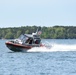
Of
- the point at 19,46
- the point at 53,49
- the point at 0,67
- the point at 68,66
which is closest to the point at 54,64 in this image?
the point at 68,66

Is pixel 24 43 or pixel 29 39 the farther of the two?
pixel 29 39

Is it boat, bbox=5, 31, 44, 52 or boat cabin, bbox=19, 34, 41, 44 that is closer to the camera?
boat, bbox=5, 31, 44, 52

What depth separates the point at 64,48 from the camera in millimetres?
73125

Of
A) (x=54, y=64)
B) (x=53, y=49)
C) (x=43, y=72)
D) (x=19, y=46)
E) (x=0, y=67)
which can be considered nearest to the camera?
(x=43, y=72)

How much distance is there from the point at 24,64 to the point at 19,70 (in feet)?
17.6

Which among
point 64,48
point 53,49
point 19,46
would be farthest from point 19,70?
point 64,48

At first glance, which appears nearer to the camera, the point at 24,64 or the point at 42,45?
the point at 24,64

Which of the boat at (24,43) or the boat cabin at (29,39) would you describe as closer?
the boat at (24,43)

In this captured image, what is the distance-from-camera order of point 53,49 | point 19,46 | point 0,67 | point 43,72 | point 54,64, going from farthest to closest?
point 53,49, point 19,46, point 54,64, point 0,67, point 43,72

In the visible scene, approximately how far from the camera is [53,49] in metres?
68.8

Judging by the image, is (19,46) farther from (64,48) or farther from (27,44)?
(64,48)

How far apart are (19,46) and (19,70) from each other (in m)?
22.3

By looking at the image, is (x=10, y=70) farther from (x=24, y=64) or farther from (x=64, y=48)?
(x=64, y=48)

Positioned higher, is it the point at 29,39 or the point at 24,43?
the point at 29,39
